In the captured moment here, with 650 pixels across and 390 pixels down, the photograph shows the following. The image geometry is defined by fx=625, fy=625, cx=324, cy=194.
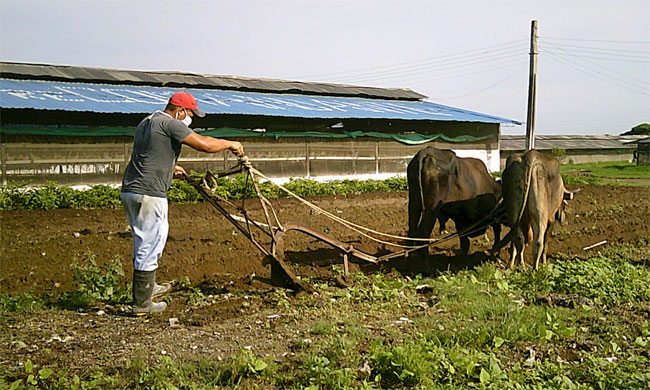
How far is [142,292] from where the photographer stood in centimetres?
598

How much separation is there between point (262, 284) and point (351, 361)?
107 inches

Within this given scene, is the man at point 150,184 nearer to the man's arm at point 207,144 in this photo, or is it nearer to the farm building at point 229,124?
the man's arm at point 207,144

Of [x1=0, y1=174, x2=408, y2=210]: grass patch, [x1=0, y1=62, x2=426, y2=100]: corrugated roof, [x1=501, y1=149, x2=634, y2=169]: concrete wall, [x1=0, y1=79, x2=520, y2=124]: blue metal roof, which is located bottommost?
[x1=501, y1=149, x2=634, y2=169]: concrete wall

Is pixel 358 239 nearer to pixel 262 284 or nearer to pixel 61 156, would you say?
pixel 262 284

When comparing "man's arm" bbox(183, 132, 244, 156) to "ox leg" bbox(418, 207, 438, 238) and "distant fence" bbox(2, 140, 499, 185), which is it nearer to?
"ox leg" bbox(418, 207, 438, 238)

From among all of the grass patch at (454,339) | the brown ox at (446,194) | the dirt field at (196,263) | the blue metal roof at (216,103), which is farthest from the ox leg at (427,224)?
the blue metal roof at (216,103)

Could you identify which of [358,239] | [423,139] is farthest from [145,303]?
[423,139]

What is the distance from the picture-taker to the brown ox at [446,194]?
8992 mm

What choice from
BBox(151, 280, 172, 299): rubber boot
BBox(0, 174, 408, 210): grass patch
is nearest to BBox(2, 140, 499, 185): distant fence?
BBox(0, 174, 408, 210): grass patch

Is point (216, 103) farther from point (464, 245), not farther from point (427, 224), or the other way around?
point (427, 224)

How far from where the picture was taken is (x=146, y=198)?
591cm

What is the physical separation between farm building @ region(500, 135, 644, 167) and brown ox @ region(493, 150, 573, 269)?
1598 inches

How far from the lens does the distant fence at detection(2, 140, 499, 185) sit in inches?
618

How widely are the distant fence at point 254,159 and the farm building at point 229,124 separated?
26 millimetres
